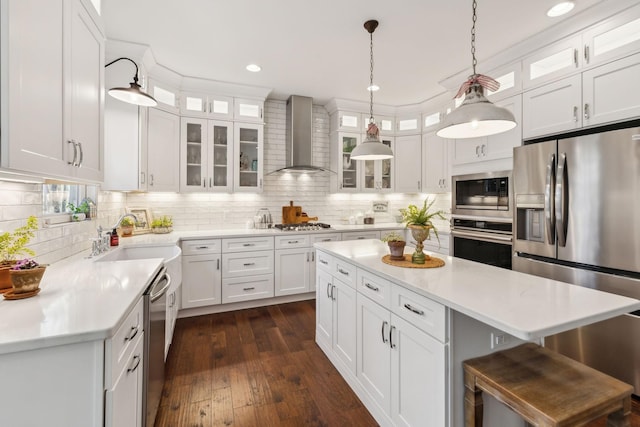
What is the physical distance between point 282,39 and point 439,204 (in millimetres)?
3343

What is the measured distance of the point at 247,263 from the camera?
3.60 m

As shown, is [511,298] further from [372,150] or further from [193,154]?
[193,154]

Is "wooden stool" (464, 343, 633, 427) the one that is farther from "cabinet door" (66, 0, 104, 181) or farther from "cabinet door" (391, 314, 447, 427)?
"cabinet door" (66, 0, 104, 181)

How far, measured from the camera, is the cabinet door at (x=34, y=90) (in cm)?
102

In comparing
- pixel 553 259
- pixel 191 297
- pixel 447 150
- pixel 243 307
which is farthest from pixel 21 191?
pixel 447 150

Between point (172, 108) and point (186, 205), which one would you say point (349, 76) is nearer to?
point (172, 108)

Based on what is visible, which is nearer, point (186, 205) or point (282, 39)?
point (282, 39)

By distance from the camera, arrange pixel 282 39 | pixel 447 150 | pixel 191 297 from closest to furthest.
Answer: pixel 282 39 < pixel 191 297 < pixel 447 150

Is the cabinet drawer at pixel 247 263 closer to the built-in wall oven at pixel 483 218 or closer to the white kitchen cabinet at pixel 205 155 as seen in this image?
the white kitchen cabinet at pixel 205 155

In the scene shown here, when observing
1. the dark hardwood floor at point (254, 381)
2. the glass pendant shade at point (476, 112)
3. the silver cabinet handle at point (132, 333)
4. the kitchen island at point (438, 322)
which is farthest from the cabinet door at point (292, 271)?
the glass pendant shade at point (476, 112)

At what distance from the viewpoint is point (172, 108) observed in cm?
347

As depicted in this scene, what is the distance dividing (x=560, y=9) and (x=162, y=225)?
4279mm

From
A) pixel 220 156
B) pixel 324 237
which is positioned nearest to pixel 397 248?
pixel 324 237

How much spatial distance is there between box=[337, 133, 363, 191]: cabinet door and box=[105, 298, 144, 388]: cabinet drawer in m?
3.38
